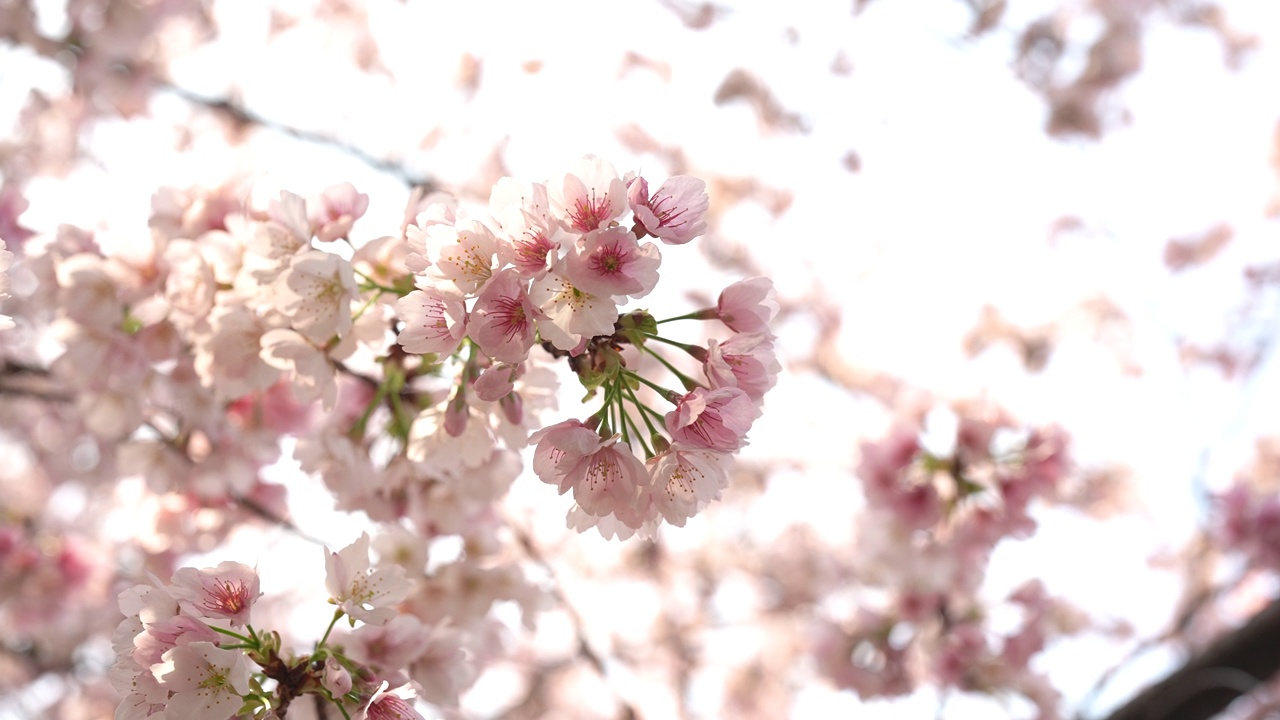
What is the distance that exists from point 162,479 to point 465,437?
998 mm

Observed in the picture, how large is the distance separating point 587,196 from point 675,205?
116mm

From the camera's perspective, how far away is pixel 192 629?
1158 mm

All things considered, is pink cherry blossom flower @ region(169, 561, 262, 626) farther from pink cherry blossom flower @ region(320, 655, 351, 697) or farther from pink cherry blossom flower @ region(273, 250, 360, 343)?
pink cherry blossom flower @ region(273, 250, 360, 343)

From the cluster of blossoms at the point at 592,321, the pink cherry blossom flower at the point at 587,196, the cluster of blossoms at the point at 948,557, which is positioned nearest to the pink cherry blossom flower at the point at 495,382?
the cluster of blossoms at the point at 592,321

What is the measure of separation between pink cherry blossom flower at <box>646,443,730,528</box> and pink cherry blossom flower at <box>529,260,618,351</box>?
7.8 inches

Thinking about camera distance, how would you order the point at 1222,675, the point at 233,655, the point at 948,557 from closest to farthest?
the point at 233,655, the point at 948,557, the point at 1222,675

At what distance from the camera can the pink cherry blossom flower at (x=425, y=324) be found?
4.03 ft

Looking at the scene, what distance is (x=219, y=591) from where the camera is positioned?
47.5 inches

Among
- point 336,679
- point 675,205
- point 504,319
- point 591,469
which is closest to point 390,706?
point 336,679

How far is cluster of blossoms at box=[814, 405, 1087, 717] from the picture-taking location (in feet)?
8.45

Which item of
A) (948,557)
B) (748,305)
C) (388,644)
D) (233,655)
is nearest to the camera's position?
(233,655)

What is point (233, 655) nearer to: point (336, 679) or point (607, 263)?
point (336, 679)

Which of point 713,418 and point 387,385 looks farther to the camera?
point 387,385

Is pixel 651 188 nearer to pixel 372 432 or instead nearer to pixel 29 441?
pixel 372 432
